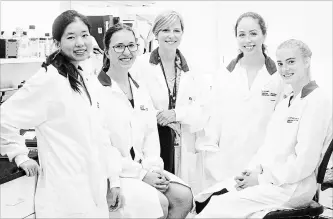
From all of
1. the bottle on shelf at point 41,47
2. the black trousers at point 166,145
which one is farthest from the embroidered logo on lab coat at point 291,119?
the bottle on shelf at point 41,47

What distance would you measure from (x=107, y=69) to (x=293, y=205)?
1.16 meters

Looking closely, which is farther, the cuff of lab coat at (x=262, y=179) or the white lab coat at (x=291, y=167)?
the cuff of lab coat at (x=262, y=179)

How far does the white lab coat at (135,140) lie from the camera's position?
2.15 meters

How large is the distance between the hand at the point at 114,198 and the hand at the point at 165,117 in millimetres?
606

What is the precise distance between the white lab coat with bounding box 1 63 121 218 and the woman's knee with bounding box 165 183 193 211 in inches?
23.0

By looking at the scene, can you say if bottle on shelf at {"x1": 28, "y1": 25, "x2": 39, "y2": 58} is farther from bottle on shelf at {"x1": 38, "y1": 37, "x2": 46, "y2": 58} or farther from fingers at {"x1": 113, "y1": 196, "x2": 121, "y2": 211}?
fingers at {"x1": 113, "y1": 196, "x2": 121, "y2": 211}

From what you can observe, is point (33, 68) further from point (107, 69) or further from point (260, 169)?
point (260, 169)

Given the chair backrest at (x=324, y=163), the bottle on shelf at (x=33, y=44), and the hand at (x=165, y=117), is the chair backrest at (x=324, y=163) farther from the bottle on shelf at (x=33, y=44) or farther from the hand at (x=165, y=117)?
the bottle on shelf at (x=33, y=44)

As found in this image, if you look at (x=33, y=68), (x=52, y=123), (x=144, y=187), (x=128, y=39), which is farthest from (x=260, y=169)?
(x=33, y=68)

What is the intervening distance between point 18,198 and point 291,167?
1206 millimetres

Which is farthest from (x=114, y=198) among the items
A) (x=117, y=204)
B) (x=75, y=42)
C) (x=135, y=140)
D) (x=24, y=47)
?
(x=24, y=47)

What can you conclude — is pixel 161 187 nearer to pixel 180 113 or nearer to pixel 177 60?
pixel 180 113

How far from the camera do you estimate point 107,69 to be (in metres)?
2.39

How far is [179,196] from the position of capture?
2.34 m
